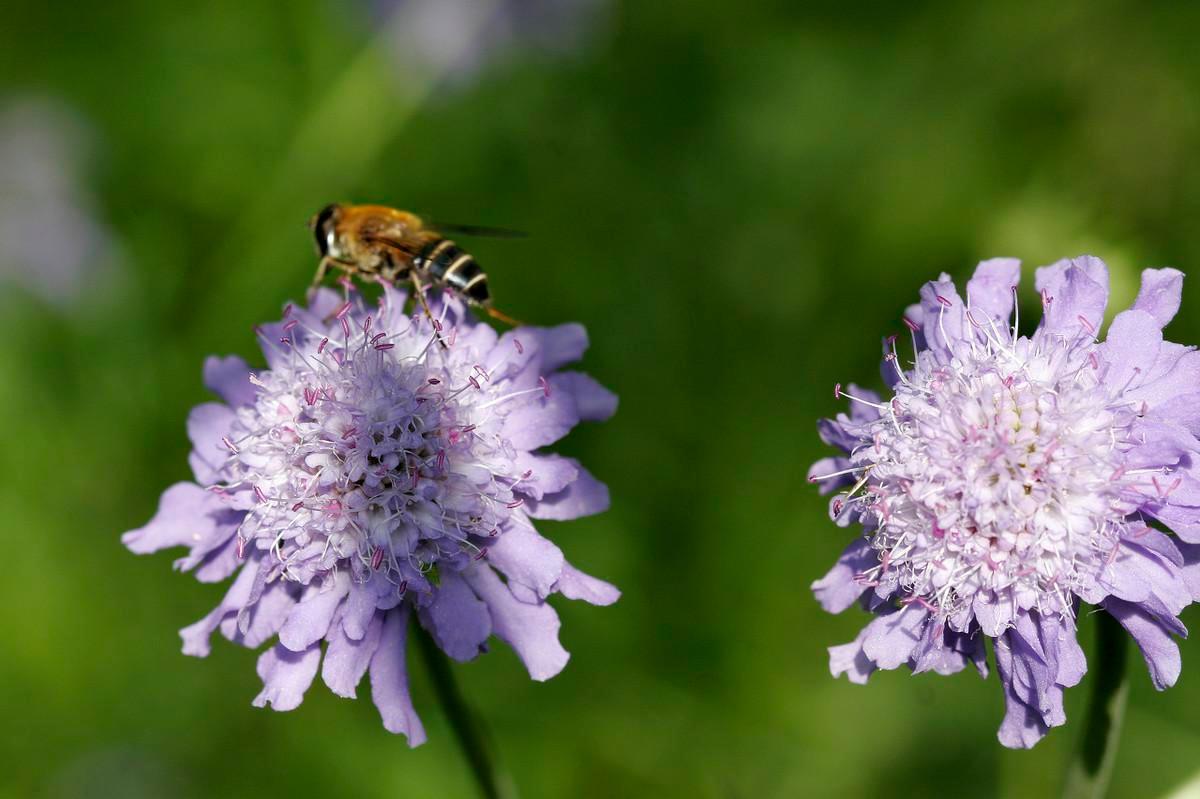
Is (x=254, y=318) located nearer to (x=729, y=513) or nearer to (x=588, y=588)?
(x=729, y=513)

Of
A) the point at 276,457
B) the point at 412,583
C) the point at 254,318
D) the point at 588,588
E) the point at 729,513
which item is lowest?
the point at 729,513

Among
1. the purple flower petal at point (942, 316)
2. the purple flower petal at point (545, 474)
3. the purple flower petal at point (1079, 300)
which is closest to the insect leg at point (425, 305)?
the purple flower petal at point (545, 474)

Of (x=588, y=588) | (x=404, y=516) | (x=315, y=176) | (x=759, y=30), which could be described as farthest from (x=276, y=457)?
(x=759, y=30)

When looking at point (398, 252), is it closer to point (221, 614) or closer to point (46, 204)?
point (221, 614)

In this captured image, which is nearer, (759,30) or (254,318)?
(254,318)

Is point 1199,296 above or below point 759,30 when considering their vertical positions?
below

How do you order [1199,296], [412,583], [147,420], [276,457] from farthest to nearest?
[147,420] < [1199,296] < [276,457] < [412,583]

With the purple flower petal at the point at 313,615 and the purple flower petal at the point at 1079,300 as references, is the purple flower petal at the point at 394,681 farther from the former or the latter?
the purple flower petal at the point at 1079,300

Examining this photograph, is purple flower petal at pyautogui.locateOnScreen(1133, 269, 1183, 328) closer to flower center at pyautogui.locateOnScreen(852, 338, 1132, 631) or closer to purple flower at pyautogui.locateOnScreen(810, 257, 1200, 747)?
purple flower at pyautogui.locateOnScreen(810, 257, 1200, 747)
